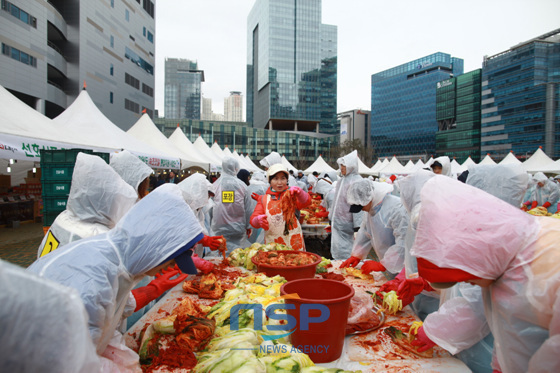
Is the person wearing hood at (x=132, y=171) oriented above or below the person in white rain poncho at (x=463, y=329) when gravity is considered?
above

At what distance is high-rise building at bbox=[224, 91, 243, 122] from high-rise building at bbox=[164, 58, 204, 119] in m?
32.7

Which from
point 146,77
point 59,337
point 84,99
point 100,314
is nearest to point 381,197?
point 100,314

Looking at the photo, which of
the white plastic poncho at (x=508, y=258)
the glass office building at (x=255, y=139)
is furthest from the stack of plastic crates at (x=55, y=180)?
the glass office building at (x=255, y=139)

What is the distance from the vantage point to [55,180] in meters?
4.07

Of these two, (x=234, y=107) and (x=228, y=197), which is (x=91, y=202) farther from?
(x=234, y=107)

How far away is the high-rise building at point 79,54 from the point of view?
21812 mm

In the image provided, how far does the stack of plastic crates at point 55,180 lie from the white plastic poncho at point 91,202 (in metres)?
1.93

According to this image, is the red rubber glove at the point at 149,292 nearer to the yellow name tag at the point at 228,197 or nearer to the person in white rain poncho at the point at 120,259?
the person in white rain poncho at the point at 120,259

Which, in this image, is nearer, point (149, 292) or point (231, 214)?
point (149, 292)

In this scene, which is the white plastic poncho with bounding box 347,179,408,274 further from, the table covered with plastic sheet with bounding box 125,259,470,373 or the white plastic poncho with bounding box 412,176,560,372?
the white plastic poncho with bounding box 412,176,560,372

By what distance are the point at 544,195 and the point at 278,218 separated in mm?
11291

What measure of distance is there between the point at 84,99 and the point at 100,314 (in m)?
9.00

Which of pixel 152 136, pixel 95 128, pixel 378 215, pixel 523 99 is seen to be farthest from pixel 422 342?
pixel 523 99

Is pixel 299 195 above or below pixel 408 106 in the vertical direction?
below
